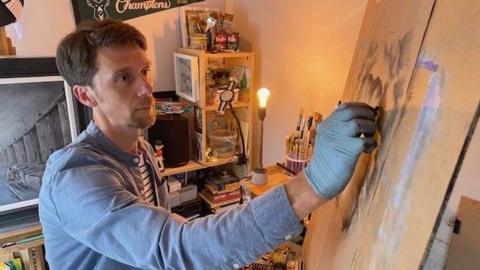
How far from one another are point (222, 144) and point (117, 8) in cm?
99

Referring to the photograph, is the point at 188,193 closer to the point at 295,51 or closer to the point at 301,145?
the point at 301,145

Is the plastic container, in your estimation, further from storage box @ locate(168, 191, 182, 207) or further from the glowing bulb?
the glowing bulb

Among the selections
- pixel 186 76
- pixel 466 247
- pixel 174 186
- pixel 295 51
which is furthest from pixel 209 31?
pixel 466 247

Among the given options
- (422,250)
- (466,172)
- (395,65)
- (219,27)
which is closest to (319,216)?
(466,172)

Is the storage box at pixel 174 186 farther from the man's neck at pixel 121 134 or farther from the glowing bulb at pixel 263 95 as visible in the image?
the man's neck at pixel 121 134

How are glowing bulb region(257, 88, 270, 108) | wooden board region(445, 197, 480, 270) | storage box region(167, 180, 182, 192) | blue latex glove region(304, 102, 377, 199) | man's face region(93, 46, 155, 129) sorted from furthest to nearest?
storage box region(167, 180, 182, 192), glowing bulb region(257, 88, 270, 108), man's face region(93, 46, 155, 129), wooden board region(445, 197, 480, 270), blue latex glove region(304, 102, 377, 199)

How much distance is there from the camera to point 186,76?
1.93 m

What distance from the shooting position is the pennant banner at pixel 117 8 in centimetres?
178

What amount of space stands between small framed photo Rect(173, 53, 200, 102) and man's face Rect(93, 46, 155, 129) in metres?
0.83

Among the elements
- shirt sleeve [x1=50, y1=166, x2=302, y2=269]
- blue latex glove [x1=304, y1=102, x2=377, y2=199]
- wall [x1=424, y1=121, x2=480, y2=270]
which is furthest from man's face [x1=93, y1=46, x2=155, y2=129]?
wall [x1=424, y1=121, x2=480, y2=270]

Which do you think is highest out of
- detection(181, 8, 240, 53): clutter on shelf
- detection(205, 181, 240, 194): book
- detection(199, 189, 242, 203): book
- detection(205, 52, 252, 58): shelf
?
detection(181, 8, 240, 53): clutter on shelf

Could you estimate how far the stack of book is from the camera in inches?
81.1

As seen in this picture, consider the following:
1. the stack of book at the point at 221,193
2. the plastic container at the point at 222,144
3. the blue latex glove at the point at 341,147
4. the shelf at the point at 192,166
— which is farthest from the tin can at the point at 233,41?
the blue latex glove at the point at 341,147

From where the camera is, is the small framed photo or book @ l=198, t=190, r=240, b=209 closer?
the small framed photo
